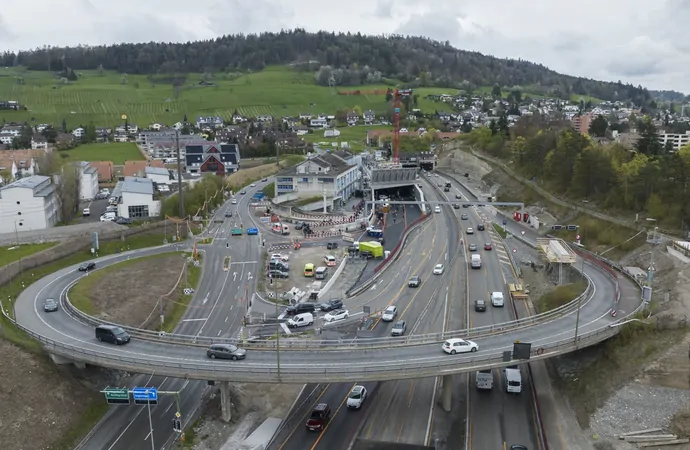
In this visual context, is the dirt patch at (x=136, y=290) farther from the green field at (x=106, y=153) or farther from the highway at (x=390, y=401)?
the green field at (x=106, y=153)

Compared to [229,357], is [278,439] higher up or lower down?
lower down

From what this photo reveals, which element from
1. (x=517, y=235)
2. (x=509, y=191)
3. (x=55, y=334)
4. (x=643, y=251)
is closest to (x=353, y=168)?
(x=509, y=191)

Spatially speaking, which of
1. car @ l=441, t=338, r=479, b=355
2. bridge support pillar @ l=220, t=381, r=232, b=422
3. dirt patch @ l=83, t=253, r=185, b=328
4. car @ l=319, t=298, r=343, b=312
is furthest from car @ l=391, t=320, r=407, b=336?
dirt patch @ l=83, t=253, r=185, b=328

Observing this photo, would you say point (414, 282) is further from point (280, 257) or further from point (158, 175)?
point (158, 175)

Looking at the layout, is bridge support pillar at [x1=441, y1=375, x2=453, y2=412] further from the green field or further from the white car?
the green field

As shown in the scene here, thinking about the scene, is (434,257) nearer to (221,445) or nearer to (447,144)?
(221,445)

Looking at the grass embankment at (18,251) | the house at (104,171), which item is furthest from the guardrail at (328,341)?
the house at (104,171)
